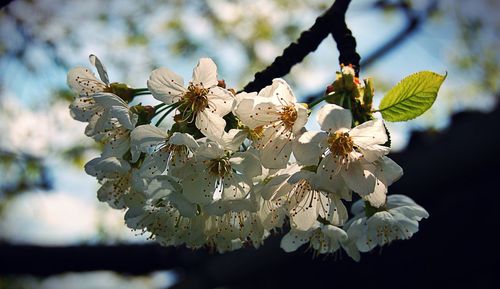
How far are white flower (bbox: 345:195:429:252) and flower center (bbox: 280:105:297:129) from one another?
0.38 m

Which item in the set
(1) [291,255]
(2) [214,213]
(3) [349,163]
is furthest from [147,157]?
(1) [291,255]

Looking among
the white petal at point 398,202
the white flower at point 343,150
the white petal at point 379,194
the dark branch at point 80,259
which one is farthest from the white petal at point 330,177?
the dark branch at point 80,259

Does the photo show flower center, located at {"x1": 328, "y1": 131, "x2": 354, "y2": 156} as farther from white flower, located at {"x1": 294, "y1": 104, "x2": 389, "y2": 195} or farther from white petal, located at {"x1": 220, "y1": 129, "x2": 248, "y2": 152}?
white petal, located at {"x1": 220, "y1": 129, "x2": 248, "y2": 152}

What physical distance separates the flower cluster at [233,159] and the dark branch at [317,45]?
165mm

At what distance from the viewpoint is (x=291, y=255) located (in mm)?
4090

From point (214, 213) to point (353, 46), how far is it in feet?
2.01

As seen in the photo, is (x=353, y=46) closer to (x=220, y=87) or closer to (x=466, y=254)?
(x=220, y=87)

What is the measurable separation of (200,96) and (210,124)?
130 mm

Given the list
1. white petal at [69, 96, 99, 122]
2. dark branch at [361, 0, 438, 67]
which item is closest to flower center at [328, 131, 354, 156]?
white petal at [69, 96, 99, 122]

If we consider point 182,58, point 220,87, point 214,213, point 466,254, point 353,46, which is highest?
point 182,58

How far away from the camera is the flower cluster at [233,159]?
122 cm

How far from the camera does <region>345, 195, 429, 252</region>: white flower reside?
59.9 inches

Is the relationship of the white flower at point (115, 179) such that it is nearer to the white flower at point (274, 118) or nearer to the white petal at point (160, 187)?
the white petal at point (160, 187)

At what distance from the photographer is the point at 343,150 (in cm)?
125
